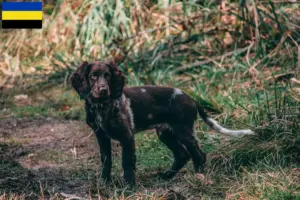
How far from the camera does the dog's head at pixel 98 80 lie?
462 cm

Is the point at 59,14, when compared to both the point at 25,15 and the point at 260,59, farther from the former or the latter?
the point at 260,59

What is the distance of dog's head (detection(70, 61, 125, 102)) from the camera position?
15.2ft

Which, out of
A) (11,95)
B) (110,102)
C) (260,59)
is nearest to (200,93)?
(260,59)

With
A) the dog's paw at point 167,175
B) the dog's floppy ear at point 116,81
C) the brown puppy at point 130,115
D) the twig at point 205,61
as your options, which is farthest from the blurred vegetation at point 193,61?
the dog's floppy ear at point 116,81

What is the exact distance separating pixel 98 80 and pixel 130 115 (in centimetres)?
48

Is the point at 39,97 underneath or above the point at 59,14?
underneath

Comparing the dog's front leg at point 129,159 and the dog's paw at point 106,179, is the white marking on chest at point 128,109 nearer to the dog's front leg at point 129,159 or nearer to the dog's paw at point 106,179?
the dog's front leg at point 129,159

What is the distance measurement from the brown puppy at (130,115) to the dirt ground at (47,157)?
1.25ft

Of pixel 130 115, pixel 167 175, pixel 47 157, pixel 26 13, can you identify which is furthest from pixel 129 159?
pixel 26 13

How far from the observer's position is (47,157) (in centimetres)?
607

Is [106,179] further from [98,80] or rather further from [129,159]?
[98,80]

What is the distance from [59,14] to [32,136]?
11.9ft

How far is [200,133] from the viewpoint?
20.4ft

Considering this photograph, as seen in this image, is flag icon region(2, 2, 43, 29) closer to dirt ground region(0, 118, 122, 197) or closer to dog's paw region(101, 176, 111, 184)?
dirt ground region(0, 118, 122, 197)
